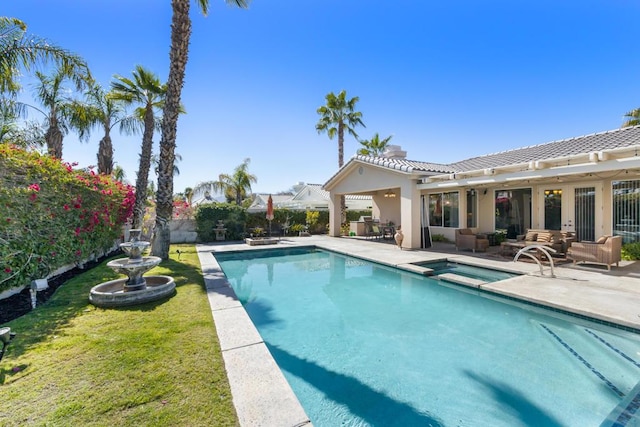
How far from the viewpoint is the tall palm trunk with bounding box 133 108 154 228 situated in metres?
13.0

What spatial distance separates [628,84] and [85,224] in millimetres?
27411

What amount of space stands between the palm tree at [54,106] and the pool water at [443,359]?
55.8 feet

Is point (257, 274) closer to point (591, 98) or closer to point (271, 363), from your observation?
point (271, 363)

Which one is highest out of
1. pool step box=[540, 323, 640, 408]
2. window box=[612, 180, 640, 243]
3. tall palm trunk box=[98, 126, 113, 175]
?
tall palm trunk box=[98, 126, 113, 175]

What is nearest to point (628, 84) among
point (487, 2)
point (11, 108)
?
point (487, 2)

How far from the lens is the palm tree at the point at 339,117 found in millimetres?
25234

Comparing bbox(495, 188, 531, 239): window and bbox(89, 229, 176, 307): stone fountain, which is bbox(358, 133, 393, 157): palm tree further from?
bbox(89, 229, 176, 307): stone fountain

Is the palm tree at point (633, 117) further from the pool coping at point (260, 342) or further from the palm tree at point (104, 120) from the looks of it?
the palm tree at point (104, 120)

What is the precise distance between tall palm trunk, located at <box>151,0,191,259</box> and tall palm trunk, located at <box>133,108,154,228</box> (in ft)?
6.71

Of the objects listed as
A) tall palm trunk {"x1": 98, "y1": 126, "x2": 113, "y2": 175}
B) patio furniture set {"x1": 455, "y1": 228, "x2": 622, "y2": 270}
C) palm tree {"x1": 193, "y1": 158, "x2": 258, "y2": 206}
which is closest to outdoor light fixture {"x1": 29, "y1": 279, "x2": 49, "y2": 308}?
patio furniture set {"x1": 455, "y1": 228, "x2": 622, "y2": 270}

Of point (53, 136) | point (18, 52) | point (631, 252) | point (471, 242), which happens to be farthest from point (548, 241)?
point (53, 136)

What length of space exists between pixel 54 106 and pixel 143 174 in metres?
7.90

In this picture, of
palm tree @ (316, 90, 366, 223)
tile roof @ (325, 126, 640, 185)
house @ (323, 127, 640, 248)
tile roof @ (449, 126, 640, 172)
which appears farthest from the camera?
palm tree @ (316, 90, 366, 223)

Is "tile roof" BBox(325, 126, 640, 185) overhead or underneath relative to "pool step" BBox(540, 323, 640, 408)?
overhead
